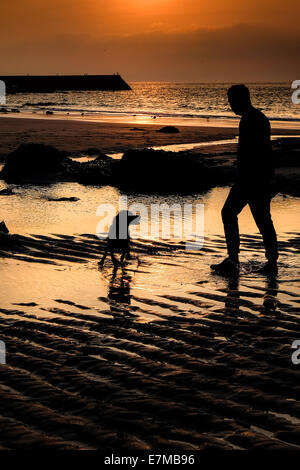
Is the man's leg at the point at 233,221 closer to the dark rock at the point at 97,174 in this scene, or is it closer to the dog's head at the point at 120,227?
the dog's head at the point at 120,227

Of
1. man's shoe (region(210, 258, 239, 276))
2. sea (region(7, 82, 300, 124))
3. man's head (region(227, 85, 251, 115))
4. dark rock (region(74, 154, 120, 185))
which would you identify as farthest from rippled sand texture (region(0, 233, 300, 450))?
sea (region(7, 82, 300, 124))

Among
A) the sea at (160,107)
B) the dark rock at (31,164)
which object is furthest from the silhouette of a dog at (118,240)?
the sea at (160,107)

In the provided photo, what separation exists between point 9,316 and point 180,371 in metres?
1.87

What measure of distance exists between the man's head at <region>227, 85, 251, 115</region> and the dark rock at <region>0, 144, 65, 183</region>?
359 inches

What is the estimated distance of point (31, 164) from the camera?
1570 centimetres

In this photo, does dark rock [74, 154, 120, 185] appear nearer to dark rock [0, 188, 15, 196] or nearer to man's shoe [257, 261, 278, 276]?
dark rock [0, 188, 15, 196]

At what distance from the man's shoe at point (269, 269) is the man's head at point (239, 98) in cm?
181

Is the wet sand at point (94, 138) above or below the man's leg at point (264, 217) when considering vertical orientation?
above

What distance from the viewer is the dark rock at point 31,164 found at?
15.3 meters

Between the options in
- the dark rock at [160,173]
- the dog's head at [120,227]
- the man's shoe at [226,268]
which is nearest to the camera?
the man's shoe at [226,268]

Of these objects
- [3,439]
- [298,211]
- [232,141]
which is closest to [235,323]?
[3,439]

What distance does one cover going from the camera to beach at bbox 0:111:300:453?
318 centimetres
